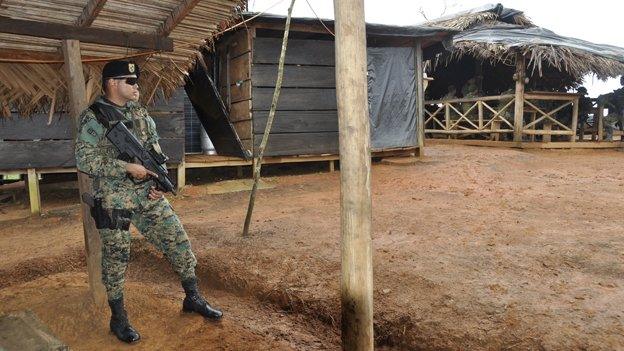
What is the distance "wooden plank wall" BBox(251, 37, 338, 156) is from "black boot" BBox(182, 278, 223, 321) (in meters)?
5.04

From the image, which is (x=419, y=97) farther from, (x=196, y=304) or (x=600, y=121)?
(x=196, y=304)

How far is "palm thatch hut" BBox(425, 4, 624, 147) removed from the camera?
433 inches

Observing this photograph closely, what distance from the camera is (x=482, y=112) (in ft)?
41.7

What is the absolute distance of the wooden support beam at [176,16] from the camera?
9.80 ft

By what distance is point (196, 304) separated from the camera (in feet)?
10.0

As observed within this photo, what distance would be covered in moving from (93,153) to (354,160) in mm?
1751

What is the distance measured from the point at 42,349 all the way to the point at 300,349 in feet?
4.87

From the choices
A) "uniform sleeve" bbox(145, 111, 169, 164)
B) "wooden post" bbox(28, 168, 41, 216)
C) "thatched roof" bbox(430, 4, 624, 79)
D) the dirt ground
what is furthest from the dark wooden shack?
"uniform sleeve" bbox(145, 111, 169, 164)

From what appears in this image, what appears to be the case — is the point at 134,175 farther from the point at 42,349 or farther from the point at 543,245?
the point at 543,245

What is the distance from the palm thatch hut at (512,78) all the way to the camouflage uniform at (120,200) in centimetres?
1048

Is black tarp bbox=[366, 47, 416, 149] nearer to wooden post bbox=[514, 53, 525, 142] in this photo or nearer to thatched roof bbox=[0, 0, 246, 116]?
wooden post bbox=[514, 53, 525, 142]

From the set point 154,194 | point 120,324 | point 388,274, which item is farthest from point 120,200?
point 388,274

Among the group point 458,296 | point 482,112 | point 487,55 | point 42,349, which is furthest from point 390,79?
point 42,349

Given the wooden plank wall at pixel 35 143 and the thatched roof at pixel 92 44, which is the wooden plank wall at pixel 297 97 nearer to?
the wooden plank wall at pixel 35 143
